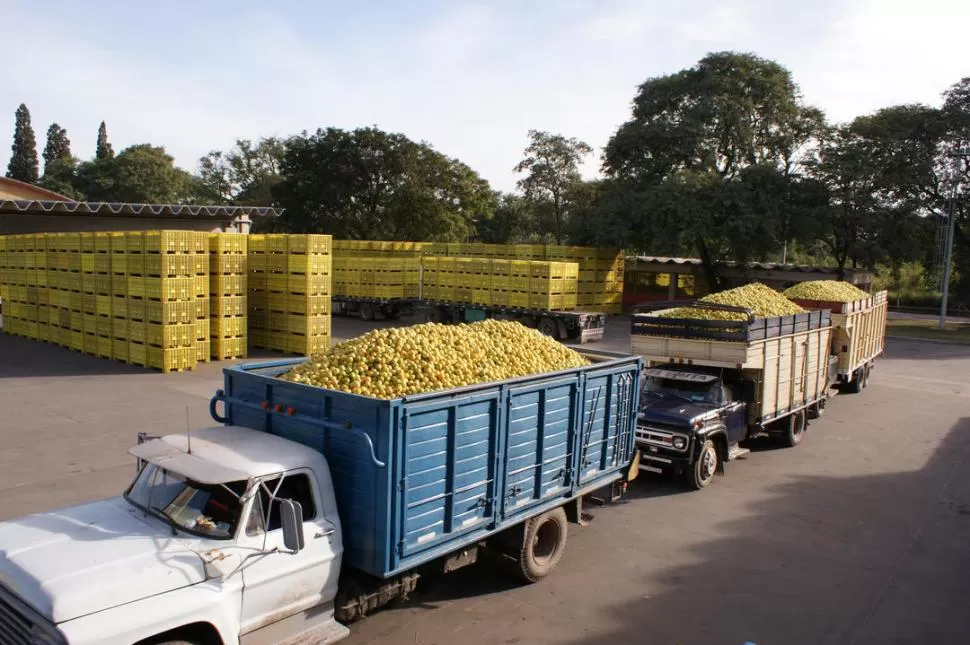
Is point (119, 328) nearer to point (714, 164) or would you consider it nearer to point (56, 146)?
point (714, 164)

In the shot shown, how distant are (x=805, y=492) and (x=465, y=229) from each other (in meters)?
41.3

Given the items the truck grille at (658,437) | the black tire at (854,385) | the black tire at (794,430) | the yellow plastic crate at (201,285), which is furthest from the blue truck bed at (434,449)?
the black tire at (854,385)

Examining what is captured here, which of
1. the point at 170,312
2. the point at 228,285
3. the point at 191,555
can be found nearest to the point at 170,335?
the point at 170,312

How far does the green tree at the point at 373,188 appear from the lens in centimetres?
4806

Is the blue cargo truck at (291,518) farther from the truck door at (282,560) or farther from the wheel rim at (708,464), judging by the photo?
the wheel rim at (708,464)

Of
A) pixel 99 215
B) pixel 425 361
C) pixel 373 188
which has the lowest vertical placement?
pixel 425 361

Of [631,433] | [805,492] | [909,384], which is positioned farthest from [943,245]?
[631,433]

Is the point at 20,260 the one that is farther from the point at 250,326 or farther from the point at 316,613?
the point at 316,613

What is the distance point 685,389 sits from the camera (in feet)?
39.8

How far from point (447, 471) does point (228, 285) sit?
15914mm

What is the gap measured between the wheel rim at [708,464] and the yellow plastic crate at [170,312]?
14.2 m

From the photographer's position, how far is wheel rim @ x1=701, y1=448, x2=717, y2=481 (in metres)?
11.4

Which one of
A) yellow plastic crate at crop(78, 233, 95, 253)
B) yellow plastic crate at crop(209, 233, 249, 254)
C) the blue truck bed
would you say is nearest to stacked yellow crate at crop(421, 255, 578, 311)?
yellow plastic crate at crop(209, 233, 249, 254)

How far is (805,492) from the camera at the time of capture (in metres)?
11.5
